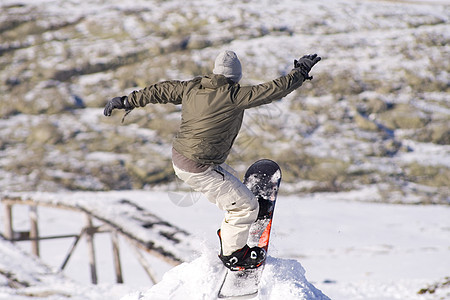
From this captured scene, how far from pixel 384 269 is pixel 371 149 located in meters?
10.3

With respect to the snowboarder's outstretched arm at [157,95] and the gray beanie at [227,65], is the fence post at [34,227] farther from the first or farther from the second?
the gray beanie at [227,65]

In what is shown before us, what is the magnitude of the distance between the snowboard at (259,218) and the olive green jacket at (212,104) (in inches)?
28.6

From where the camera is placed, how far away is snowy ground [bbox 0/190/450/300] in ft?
14.1

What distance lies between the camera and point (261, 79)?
22562mm

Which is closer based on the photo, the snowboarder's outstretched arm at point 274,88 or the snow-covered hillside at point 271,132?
the snowboarder's outstretched arm at point 274,88

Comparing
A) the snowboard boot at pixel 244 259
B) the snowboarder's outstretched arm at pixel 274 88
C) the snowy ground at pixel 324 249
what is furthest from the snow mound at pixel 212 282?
the snowboarder's outstretched arm at pixel 274 88

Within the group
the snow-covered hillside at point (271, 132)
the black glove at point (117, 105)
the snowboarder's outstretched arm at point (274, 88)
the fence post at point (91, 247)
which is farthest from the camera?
the snow-covered hillside at point (271, 132)

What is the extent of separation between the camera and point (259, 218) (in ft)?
14.0

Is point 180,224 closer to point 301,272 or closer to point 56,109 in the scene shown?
point 301,272

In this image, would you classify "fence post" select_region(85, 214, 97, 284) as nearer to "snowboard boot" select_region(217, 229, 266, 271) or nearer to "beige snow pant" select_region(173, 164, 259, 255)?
"snowboard boot" select_region(217, 229, 266, 271)

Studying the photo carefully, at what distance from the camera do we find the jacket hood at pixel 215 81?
347cm

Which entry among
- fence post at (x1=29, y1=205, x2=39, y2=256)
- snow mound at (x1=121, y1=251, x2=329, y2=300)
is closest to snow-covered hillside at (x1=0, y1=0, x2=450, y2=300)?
snow mound at (x1=121, y1=251, x2=329, y2=300)

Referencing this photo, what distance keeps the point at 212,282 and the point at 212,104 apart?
5.53 ft

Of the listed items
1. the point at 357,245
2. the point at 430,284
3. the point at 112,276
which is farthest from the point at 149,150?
the point at 430,284
